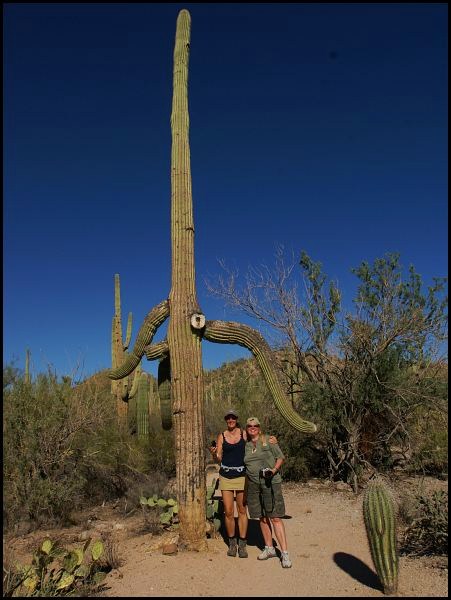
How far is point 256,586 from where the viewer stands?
4.64 m

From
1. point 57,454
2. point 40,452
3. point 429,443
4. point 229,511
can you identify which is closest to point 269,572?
point 229,511

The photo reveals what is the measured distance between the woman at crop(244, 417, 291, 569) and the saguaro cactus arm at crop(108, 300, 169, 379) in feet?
5.77

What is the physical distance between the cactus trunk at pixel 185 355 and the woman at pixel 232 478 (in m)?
0.26

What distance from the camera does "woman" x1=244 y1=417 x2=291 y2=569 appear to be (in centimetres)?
532

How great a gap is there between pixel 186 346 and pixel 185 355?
11 centimetres

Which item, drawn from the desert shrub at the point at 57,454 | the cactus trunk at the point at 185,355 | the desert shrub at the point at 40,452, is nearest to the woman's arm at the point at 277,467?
the cactus trunk at the point at 185,355

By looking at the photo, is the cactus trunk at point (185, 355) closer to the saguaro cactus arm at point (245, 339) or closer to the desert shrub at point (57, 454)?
the saguaro cactus arm at point (245, 339)

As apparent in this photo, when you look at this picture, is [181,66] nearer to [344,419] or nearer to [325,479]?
[344,419]

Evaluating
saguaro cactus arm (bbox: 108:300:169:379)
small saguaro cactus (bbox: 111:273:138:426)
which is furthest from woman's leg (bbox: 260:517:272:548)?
small saguaro cactus (bbox: 111:273:138:426)

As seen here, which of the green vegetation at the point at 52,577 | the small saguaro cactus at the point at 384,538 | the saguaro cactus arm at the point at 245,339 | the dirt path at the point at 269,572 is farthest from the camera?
the saguaro cactus arm at the point at 245,339

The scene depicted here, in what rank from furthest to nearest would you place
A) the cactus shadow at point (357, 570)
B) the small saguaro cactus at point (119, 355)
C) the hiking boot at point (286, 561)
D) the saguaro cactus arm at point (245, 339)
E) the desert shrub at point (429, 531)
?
the small saguaro cactus at point (119, 355) < the saguaro cactus arm at point (245, 339) < the desert shrub at point (429, 531) < the hiking boot at point (286, 561) < the cactus shadow at point (357, 570)

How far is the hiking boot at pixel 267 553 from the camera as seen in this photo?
5.33 metres

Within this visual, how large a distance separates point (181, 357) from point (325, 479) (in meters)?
5.89

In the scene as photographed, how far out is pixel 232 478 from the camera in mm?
5492
